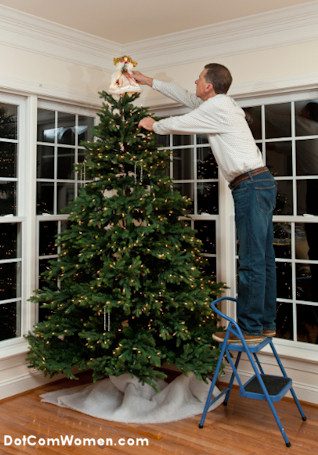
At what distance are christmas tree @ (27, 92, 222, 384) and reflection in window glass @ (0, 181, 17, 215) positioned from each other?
0.51m

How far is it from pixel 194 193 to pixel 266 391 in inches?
75.8

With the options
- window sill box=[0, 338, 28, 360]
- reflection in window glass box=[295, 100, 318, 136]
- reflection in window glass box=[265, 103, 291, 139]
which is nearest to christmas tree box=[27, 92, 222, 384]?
window sill box=[0, 338, 28, 360]

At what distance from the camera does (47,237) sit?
176 inches

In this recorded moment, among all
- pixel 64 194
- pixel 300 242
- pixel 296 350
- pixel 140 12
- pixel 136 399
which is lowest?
pixel 136 399

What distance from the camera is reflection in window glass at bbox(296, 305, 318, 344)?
4.09m

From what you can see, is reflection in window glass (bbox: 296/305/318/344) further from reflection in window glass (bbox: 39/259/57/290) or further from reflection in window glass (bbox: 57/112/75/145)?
reflection in window glass (bbox: 57/112/75/145)

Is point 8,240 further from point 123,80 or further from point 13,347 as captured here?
point 123,80

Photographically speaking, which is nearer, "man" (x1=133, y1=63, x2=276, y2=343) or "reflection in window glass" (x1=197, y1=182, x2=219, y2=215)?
"man" (x1=133, y1=63, x2=276, y2=343)

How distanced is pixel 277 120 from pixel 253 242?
3.98 feet

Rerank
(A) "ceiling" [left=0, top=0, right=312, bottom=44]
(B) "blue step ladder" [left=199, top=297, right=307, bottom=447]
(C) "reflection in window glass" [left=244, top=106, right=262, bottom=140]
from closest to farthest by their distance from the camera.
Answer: (B) "blue step ladder" [left=199, top=297, right=307, bottom=447] → (A) "ceiling" [left=0, top=0, right=312, bottom=44] → (C) "reflection in window glass" [left=244, top=106, right=262, bottom=140]

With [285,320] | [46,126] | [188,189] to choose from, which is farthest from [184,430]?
[46,126]

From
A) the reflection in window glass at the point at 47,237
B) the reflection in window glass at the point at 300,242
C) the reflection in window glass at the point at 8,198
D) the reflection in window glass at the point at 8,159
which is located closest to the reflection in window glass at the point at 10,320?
the reflection in window glass at the point at 47,237

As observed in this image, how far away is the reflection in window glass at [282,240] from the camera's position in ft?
13.7

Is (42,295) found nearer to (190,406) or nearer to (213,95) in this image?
(190,406)
